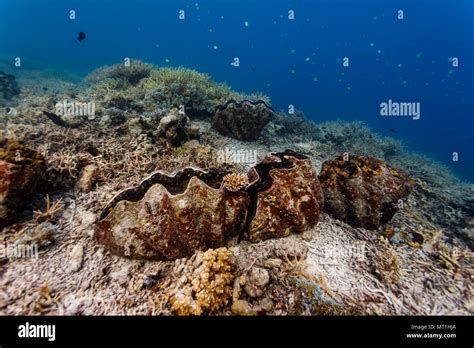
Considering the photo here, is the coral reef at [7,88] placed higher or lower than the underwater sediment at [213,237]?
higher

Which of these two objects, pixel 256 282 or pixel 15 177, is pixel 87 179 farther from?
pixel 256 282

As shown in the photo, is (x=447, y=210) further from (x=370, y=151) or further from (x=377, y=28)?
(x=377, y=28)

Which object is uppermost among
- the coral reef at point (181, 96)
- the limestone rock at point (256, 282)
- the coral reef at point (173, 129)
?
the coral reef at point (181, 96)

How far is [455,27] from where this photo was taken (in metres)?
80.9

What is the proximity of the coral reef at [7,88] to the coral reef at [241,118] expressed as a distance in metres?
11.5

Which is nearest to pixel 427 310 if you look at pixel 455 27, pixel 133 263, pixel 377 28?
pixel 133 263

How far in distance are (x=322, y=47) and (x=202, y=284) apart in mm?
148144

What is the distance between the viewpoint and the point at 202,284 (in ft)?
8.30

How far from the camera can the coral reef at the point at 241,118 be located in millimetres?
6801

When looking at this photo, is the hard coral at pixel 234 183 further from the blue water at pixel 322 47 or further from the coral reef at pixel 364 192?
the blue water at pixel 322 47

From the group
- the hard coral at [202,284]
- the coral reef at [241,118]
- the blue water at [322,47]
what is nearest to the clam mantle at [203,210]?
the hard coral at [202,284]

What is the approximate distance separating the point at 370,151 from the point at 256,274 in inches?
371

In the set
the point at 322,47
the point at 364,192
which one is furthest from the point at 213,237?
the point at 322,47
